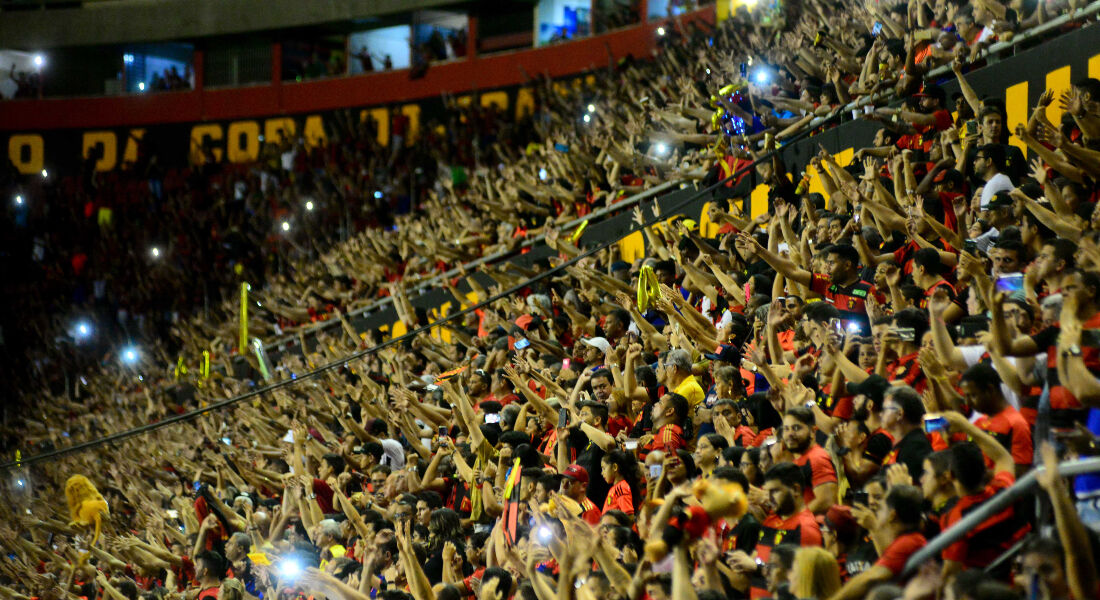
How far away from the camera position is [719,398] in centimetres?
650

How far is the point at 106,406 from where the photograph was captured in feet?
52.8

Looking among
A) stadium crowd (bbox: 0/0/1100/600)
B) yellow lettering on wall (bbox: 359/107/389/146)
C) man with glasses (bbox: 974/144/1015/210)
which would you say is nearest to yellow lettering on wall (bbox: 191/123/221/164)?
yellow lettering on wall (bbox: 359/107/389/146)

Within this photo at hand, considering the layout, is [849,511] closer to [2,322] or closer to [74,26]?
[2,322]

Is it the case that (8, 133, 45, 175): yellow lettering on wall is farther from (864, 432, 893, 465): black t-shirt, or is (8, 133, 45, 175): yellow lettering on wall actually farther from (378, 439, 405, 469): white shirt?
(864, 432, 893, 465): black t-shirt

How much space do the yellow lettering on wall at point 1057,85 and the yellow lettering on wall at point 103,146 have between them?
2206 centimetres

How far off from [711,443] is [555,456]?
1657 mm

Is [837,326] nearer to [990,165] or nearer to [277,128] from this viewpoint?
[990,165]

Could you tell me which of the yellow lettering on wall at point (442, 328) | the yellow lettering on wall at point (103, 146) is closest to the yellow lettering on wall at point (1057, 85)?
the yellow lettering on wall at point (442, 328)

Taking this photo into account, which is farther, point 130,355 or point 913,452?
point 130,355

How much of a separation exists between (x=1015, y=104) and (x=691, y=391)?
265cm

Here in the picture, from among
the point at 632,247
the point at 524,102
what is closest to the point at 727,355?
the point at 632,247

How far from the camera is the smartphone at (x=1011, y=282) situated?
552 cm

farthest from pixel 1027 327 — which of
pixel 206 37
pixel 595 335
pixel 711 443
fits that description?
pixel 206 37

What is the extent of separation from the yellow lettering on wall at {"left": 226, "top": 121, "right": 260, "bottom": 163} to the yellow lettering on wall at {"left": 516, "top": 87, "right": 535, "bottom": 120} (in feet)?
20.3
